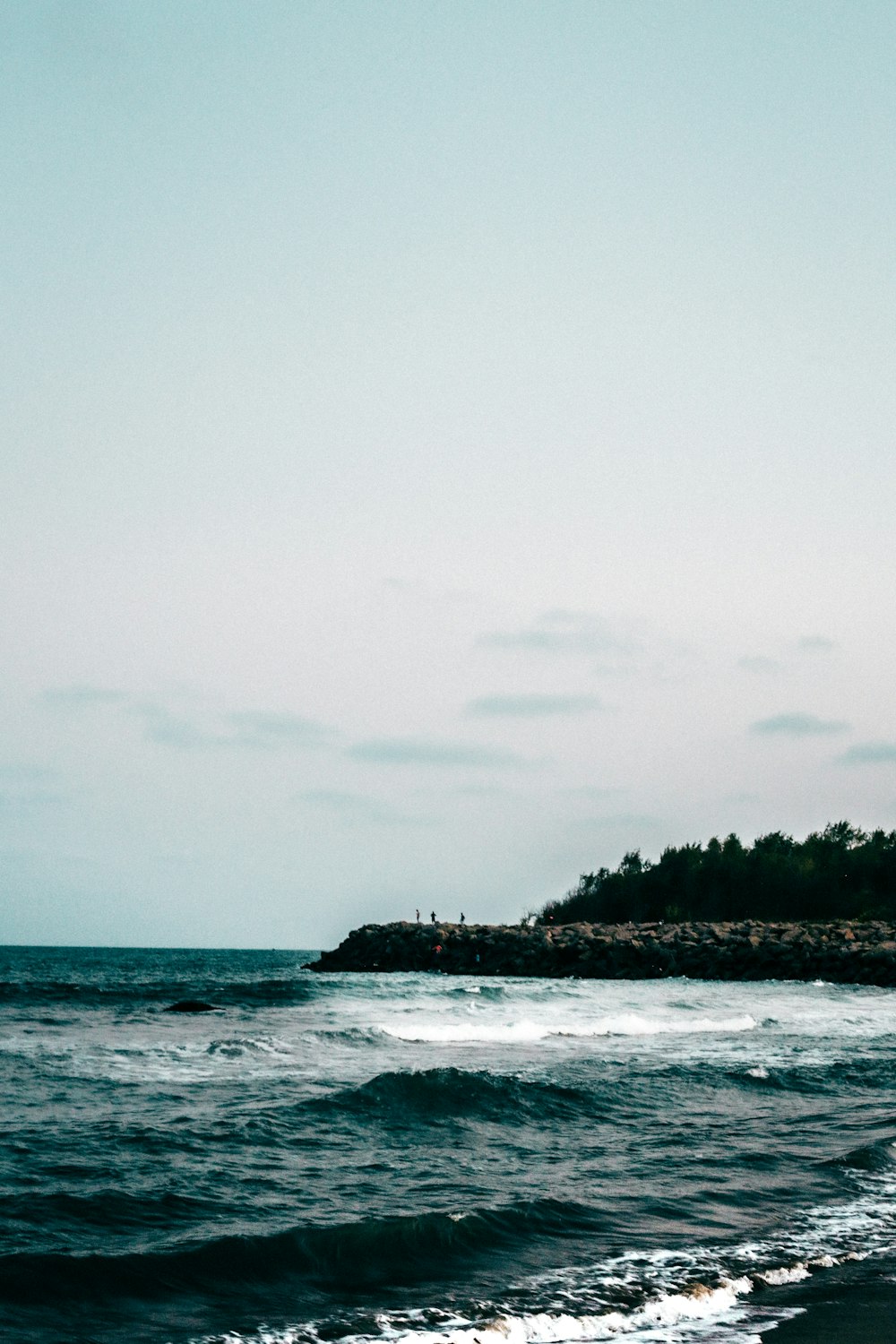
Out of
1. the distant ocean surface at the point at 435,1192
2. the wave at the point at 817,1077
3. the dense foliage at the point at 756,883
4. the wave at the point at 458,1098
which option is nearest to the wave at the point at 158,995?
the distant ocean surface at the point at 435,1192

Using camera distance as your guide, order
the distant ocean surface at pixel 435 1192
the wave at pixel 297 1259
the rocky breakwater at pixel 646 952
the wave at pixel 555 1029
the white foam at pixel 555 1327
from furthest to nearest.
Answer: the rocky breakwater at pixel 646 952
the wave at pixel 555 1029
the wave at pixel 297 1259
the distant ocean surface at pixel 435 1192
the white foam at pixel 555 1327

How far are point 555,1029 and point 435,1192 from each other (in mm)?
17962

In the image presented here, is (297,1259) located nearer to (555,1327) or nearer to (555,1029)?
(555,1327)

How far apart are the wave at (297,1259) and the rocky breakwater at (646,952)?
3847 cm

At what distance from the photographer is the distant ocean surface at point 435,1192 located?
7566 mm

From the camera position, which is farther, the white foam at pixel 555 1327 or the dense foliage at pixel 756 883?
the dense foliage at pixel 756 883

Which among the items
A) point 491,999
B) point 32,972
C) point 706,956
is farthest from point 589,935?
point 32,972

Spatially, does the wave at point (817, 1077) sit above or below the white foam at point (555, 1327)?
below

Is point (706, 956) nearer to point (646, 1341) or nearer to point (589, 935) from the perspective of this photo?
point (589, 935)

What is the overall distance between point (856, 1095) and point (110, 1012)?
2102 centimetres

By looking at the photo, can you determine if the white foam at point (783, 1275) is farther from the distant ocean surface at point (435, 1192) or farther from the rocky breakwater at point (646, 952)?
the rocky breakwater at point (646, 952)

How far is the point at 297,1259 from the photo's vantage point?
8594mm

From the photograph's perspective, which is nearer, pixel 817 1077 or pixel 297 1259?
pixel 297 1259

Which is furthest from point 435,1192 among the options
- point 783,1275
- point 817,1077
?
point 817,1077
